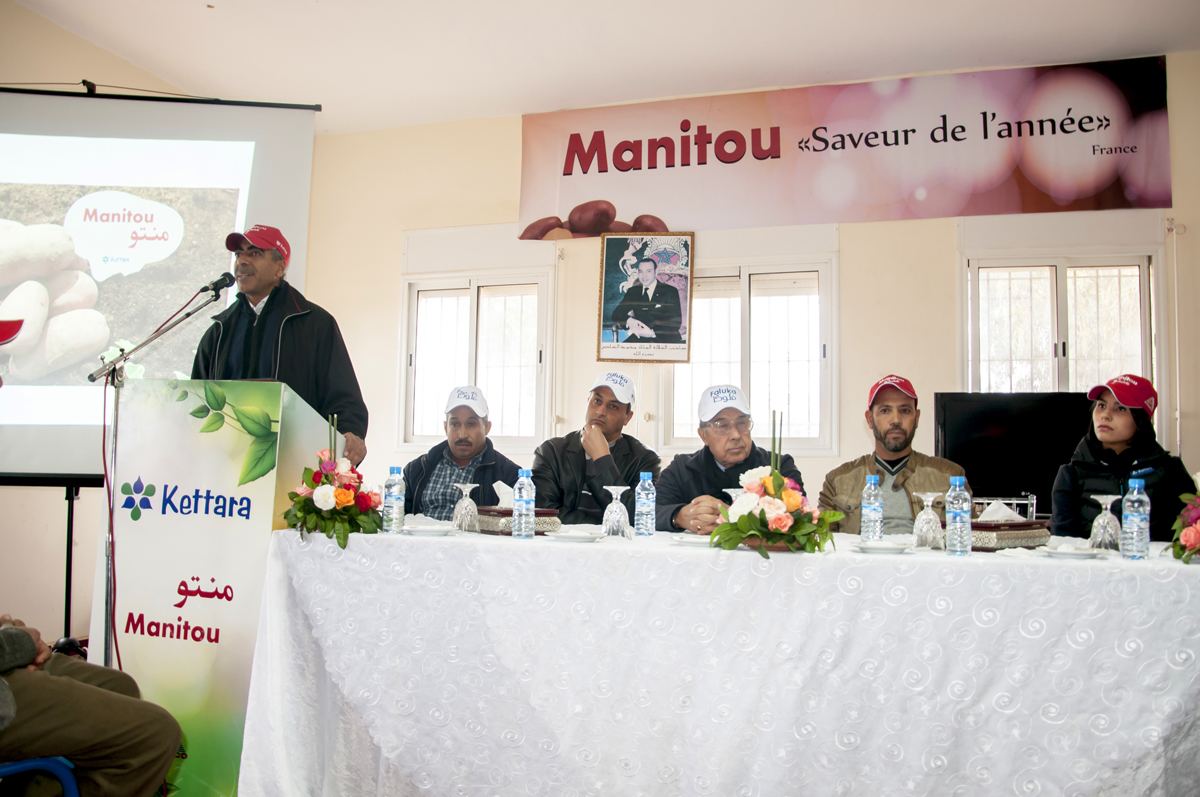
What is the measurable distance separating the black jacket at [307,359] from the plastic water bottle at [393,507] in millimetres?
1248

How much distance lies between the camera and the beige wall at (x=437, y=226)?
13.0 ft

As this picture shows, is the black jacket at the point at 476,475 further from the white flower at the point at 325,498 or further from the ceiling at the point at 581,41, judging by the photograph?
the ceiling at the point at 581,41

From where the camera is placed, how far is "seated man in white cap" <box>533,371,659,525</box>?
3.35 meters

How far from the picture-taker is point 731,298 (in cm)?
468

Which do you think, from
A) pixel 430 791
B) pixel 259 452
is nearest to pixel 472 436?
pixel 259 452

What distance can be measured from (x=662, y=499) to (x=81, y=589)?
339 cm

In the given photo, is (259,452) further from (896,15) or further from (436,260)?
(896,15)

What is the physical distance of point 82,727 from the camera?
1.61 meters

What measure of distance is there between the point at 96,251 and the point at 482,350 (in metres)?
2.30

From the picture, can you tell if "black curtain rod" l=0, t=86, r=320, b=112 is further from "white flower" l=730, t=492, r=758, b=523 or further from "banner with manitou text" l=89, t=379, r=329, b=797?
"white flower" l=730, t=492, r=758, b=523

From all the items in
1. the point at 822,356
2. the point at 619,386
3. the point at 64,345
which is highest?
the point at 822,356

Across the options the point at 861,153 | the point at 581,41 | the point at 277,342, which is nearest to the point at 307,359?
the point at 277,342

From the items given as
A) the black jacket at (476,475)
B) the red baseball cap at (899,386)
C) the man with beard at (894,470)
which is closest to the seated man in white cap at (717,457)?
the man with beard at (894,470)

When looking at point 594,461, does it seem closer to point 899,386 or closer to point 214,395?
point 899,386
